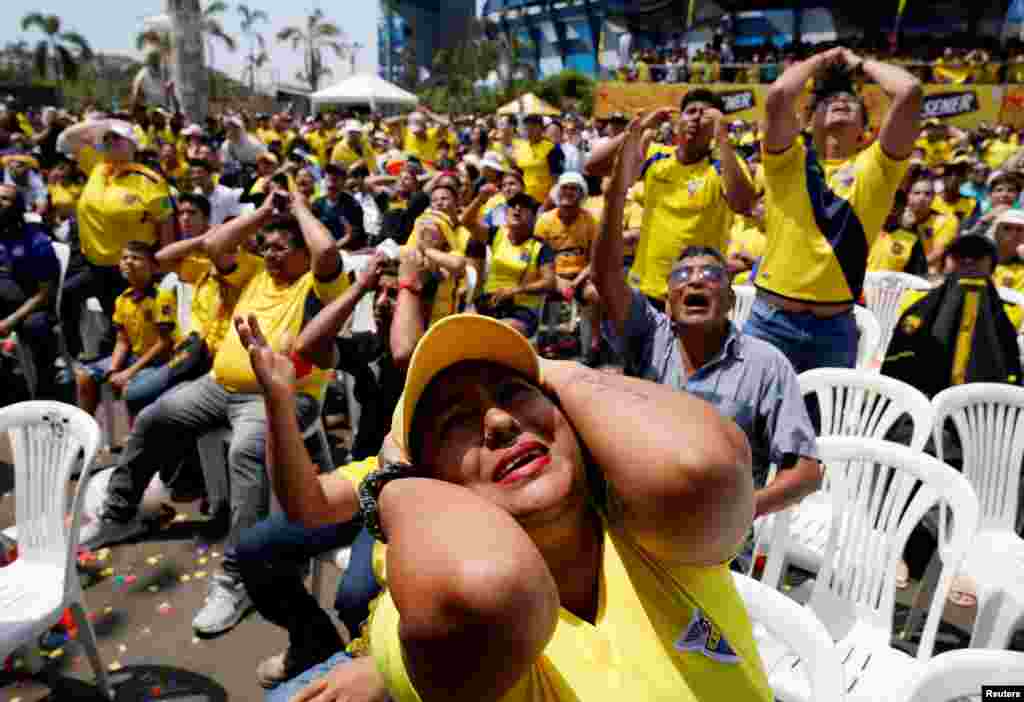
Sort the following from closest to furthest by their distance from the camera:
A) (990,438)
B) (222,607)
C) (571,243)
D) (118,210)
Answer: (990,438)
(222,607)
(118,210)
(571,243)

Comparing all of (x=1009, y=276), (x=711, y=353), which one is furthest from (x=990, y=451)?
(x=1009, y=276)

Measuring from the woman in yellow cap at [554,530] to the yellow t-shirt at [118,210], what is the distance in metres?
5.61

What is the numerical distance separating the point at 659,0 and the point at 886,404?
48.8 metres

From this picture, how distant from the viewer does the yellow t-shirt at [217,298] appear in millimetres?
4164

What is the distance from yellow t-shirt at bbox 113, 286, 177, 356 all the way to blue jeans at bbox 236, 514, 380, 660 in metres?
2.41

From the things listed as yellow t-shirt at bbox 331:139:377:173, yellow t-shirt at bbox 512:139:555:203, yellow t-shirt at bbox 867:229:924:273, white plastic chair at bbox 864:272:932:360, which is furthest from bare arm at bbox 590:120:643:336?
yellow t-shirt at bbox 331:139:377:173

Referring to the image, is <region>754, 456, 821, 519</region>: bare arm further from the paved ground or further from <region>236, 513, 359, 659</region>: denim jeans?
<region>236, 513, 359, 659</region>: denim jeans

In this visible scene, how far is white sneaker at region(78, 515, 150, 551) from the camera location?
3783 mm

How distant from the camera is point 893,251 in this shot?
5.98 m

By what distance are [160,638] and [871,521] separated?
121 inches

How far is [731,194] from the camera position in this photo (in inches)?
148

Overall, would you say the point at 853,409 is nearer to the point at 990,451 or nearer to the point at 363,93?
the point at 990,451

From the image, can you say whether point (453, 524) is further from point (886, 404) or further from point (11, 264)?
point (11, 264)

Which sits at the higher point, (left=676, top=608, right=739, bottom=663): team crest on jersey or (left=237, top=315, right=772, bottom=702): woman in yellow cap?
(left=237, top=315, right=772, bottom=702): woman in yellow cap
